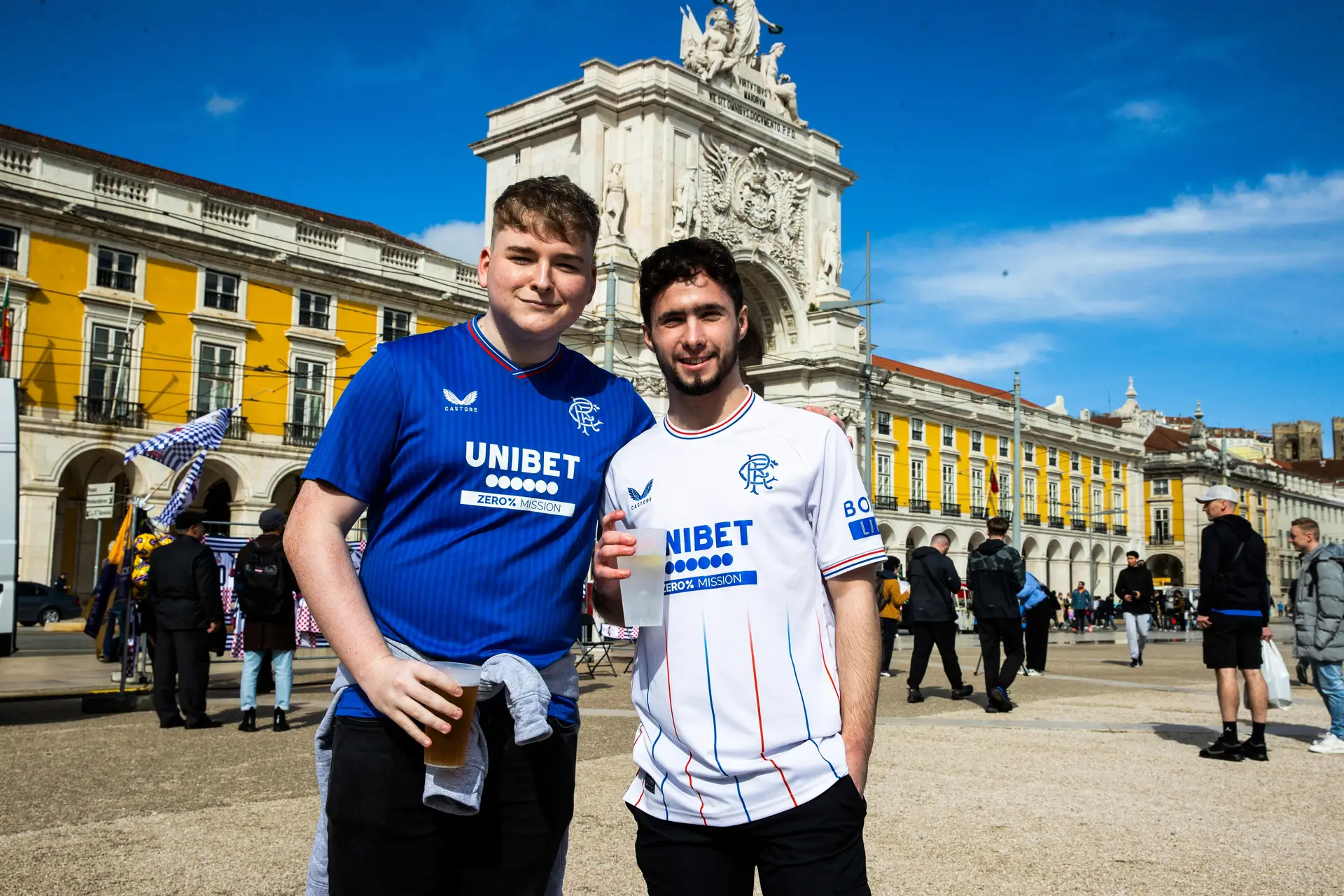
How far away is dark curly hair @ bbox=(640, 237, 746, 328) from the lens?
2.37 metres

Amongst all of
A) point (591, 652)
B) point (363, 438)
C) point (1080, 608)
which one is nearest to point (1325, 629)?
point (363, 438)

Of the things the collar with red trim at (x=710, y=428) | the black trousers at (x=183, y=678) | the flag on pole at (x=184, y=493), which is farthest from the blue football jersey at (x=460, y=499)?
the flag on pole at (x=184, y=493)

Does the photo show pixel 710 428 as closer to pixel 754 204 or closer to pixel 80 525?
pixel 80 525

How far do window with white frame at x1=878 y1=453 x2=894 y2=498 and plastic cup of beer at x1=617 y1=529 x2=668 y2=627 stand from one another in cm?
5000

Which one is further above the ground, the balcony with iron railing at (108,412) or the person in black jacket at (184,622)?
the balcony with iron railing at (108,412)

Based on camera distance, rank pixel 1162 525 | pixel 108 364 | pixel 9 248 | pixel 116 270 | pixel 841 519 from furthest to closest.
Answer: pixel 1162 525 → pixel 116 270 → pixel 108 364 → pixel 9 248 → pixel 841 519

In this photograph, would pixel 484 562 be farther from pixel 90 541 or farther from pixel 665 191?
pixel 665 191

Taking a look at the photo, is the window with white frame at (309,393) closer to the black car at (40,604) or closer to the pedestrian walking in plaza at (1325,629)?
the black car at (40,604)

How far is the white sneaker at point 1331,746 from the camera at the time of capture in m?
7.97

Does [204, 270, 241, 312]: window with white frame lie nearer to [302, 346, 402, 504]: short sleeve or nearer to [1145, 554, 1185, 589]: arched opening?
[302, 346, 402, 504]: short sleeve

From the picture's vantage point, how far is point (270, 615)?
30.2 feet

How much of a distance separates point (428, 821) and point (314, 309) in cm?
3149

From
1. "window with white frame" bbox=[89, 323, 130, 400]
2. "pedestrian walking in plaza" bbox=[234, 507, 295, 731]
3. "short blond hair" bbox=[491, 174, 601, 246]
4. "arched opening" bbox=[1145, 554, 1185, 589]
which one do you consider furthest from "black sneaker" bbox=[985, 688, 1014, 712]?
"arched opening" bbox=[1145, 554, 1185, 589]

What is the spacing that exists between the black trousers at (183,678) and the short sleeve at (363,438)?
782 centimetres
